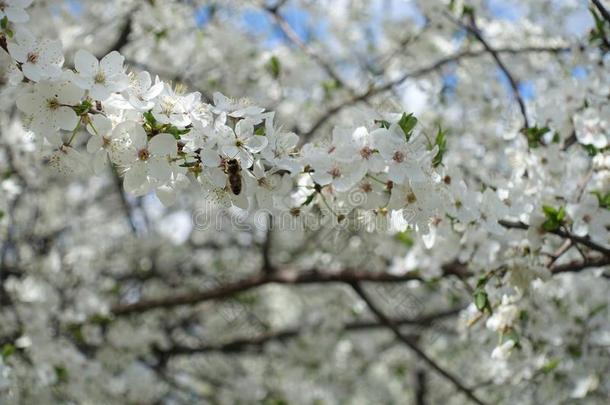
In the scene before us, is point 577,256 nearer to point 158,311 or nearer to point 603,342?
point 603,342

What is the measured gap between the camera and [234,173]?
169 centimetres

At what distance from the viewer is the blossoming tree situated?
171 cm

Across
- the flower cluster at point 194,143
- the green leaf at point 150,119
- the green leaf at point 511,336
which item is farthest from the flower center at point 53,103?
the green leaf at point 511,336

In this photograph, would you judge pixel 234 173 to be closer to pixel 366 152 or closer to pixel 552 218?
pixel 366 152

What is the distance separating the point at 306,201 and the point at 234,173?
315 millimetres

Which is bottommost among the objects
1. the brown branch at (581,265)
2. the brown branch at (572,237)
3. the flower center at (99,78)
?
the brown branch at (581,265)

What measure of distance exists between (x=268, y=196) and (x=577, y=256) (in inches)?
60.2

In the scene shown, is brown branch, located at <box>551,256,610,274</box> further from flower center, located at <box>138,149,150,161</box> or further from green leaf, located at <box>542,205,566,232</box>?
flower center, located at <box>138,149,150,161</box>

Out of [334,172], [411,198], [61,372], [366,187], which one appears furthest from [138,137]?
[61,372]

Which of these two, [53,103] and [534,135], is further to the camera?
[534,135]

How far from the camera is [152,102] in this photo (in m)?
1.64

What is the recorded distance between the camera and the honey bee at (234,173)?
168 centimetres

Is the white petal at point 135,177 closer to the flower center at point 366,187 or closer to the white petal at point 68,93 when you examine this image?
the white petal at point 68,93

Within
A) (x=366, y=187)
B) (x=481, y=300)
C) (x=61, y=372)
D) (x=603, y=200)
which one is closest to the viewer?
(x=366, y=187)
